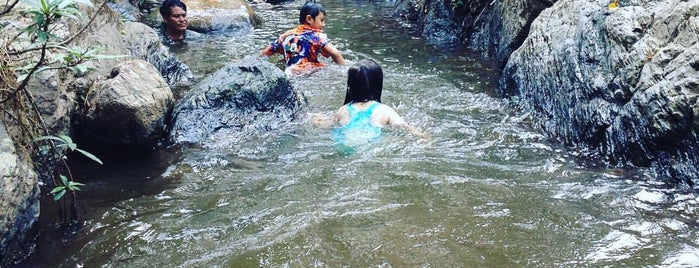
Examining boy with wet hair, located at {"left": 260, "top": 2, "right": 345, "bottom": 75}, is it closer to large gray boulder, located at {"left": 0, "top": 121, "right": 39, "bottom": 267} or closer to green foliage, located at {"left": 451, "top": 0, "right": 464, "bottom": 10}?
green foliage, located at {"left": 451, "top": 0, "right": 464, "bottom": 10}

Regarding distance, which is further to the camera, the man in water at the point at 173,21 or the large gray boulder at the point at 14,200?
the man in water at the point at 173,21

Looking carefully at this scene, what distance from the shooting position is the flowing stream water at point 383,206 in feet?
10.2

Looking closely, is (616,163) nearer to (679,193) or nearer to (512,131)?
(679,193)

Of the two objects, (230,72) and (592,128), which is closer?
(592,128)

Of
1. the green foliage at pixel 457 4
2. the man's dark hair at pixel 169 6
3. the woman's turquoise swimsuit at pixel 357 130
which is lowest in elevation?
the woman's turquoise swimsuit at pixel 357 130

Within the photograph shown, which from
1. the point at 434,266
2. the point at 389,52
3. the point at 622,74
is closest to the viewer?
the point at 434,266

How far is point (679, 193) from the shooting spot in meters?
3.69

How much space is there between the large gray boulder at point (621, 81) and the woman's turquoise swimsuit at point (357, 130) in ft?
4.90

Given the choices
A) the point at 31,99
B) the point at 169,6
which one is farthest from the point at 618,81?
the point at 169,6

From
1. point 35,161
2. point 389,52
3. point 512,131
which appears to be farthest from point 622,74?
point 389,52

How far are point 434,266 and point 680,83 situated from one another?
2158 millimetres

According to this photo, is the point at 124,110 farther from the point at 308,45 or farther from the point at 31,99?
the point at 308,45

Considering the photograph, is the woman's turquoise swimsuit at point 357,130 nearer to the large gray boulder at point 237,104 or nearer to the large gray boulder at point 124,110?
the large gray boulder at point 237,104

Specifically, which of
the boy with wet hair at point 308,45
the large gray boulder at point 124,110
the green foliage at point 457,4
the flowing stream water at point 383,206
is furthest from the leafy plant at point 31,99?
the green foliage at point 457,4
